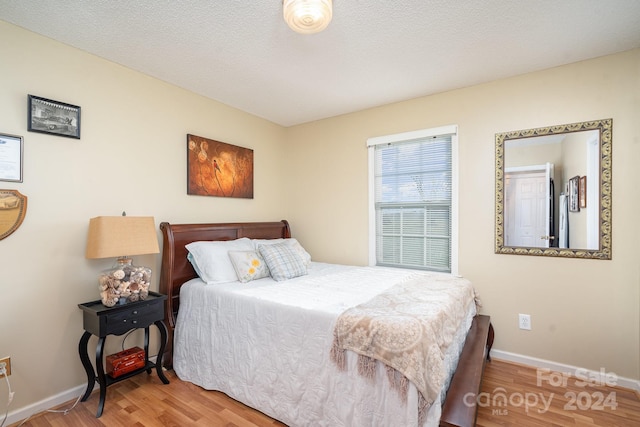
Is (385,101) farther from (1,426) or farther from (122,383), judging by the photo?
(1,426)

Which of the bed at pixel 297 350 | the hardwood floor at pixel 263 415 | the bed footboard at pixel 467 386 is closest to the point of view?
the bed footboard at pixel 467 386

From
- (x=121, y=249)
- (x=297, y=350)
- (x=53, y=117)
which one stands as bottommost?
(x=297, y=350)

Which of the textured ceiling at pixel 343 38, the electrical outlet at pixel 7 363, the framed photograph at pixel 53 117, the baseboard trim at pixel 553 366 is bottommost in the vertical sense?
the baseboard trim at pixel 553 366

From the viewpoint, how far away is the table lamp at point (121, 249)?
6.67ft

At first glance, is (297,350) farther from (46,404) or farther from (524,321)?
(524,321)

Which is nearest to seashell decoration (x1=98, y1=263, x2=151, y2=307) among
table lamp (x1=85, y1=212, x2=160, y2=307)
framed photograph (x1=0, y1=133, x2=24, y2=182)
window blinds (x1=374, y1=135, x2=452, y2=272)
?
table lamp (x1=85, y1=212, x2=160, y2=307)

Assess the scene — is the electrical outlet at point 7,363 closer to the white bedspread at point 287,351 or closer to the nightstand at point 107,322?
the nightstand at point 107,322

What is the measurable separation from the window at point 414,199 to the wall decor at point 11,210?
295 cm

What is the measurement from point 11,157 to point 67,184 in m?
0.33

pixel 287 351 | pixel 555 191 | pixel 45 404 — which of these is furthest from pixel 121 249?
pixel 555 191

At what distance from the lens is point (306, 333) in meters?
1.82

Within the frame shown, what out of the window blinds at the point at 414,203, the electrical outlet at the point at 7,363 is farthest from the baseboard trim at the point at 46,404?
the window blinds at the point at 414,203

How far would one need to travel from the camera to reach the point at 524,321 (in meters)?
2.65

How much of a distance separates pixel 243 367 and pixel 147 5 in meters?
2.39
